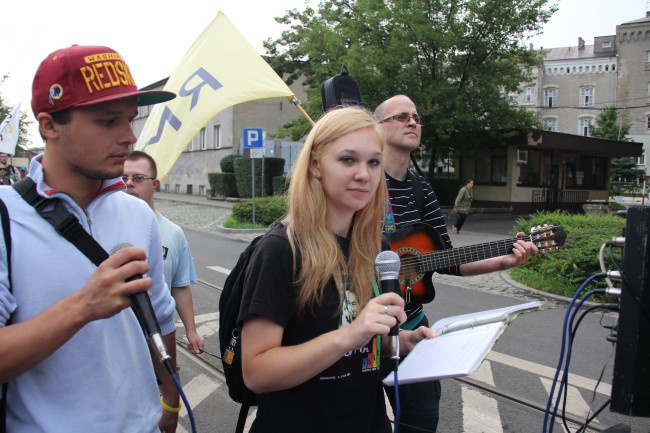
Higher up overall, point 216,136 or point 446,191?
point 216,136

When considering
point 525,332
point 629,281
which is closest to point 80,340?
point 629,281

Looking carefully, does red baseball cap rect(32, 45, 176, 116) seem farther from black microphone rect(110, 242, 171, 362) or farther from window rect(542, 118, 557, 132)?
window rect(542, 118, 557, 132)

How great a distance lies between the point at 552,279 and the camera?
8836 millimetres

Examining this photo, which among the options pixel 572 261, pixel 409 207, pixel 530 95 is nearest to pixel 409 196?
pixel 409 207

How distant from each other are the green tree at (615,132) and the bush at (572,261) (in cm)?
4098

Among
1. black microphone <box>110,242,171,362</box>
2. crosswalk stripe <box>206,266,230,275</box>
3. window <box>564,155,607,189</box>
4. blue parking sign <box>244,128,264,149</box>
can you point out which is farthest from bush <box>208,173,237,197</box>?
black microphone <box>110,242,171,362</box>

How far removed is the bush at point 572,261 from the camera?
27.3ft

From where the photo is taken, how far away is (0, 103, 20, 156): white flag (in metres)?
10.2

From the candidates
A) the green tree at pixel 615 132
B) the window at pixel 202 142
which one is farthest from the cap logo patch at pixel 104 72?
the green tree at pixel 615 132

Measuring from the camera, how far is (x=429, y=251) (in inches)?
125

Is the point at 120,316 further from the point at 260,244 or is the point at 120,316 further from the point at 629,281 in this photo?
the point at 629,281

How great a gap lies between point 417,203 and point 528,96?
59355 millimetres

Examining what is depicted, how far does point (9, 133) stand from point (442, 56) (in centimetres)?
1519

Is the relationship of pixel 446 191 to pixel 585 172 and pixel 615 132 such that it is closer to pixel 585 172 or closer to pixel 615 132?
pixel 585 172
